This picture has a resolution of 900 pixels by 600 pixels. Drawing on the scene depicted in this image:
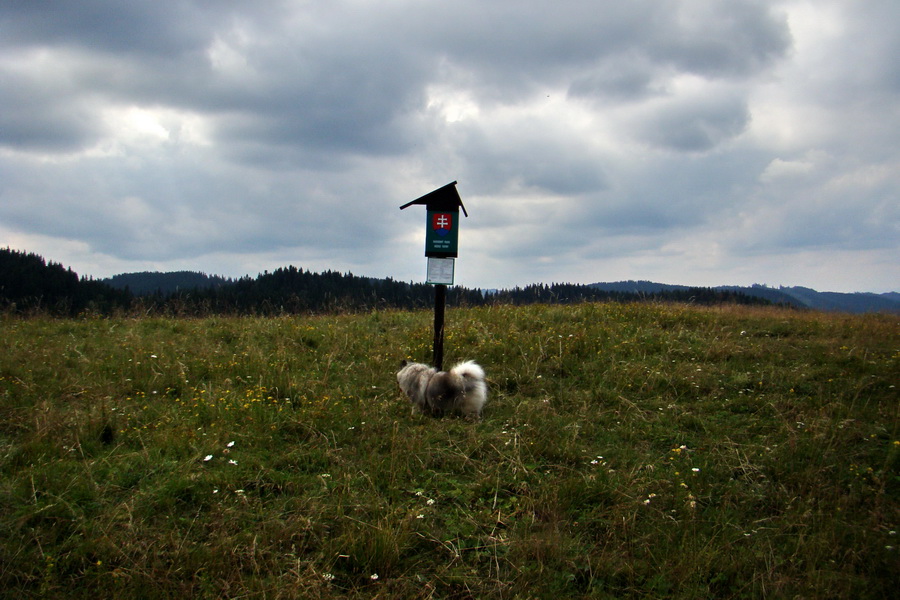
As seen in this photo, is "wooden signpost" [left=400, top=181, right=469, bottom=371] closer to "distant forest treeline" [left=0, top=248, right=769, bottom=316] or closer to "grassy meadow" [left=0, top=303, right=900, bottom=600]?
"grassy meadow" [left=0, top=303, right=900, bottom=600]

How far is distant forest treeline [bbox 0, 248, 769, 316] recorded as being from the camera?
15427 mm

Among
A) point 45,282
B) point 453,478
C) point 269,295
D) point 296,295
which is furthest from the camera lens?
point 269,295

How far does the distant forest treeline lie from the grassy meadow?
6.01 m

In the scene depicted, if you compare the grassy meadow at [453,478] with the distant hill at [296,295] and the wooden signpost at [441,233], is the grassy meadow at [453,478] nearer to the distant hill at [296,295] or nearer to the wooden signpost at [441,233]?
the wooden signpost at [441,233]

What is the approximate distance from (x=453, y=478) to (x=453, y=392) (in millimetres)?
1863

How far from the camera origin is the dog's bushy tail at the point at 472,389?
6.94m

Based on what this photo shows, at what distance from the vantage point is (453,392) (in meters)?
7.01

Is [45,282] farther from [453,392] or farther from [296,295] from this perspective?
[453,392]

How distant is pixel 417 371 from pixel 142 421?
3583mm

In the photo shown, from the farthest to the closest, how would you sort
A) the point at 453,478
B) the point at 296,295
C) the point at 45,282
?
the point at 45,282 → the point at 296,295 → the point at 453,478

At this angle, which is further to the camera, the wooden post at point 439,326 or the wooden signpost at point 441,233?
the wooden post at point 439,326

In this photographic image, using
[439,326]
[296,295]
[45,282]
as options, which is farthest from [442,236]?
[45,282]

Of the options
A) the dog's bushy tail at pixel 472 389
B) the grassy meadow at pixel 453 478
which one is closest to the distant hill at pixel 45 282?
the grassy meadow at pixel 453 478

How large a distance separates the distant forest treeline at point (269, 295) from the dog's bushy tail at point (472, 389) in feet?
27.3
